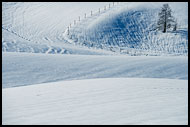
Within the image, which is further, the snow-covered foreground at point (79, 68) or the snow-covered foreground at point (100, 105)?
the snow-covered foreground at point (79, 68)

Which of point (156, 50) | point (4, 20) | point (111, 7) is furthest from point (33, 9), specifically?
point (156, 50)

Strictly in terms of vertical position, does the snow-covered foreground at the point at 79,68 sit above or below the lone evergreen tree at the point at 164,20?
below

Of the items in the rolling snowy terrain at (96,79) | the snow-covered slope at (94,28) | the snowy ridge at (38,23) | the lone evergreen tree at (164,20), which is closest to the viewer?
the rolling snowy terrain at (96,79)

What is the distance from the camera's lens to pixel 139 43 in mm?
23125

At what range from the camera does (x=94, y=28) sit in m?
25.9

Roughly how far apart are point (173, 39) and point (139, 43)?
3.25 meters

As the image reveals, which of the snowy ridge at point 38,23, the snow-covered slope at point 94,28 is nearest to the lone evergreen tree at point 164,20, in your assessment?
the snow-covered slope at point 94,28

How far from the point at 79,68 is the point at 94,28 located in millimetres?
17282

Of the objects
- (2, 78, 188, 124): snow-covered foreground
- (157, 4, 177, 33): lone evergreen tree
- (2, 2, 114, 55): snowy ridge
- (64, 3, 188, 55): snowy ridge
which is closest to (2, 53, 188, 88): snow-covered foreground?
(2, 78, 188, 124): snow-covered foreground

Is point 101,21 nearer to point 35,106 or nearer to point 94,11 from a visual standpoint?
point 94,11

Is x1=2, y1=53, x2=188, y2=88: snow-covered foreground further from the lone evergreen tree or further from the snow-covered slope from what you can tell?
the lone evergreen tree

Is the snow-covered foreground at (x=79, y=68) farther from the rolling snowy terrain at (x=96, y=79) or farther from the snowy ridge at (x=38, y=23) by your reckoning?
the snowy ridge at (x=38, y=23)

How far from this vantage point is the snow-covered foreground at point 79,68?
8.13 metres

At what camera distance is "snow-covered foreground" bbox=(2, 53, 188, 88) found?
8.13 m
